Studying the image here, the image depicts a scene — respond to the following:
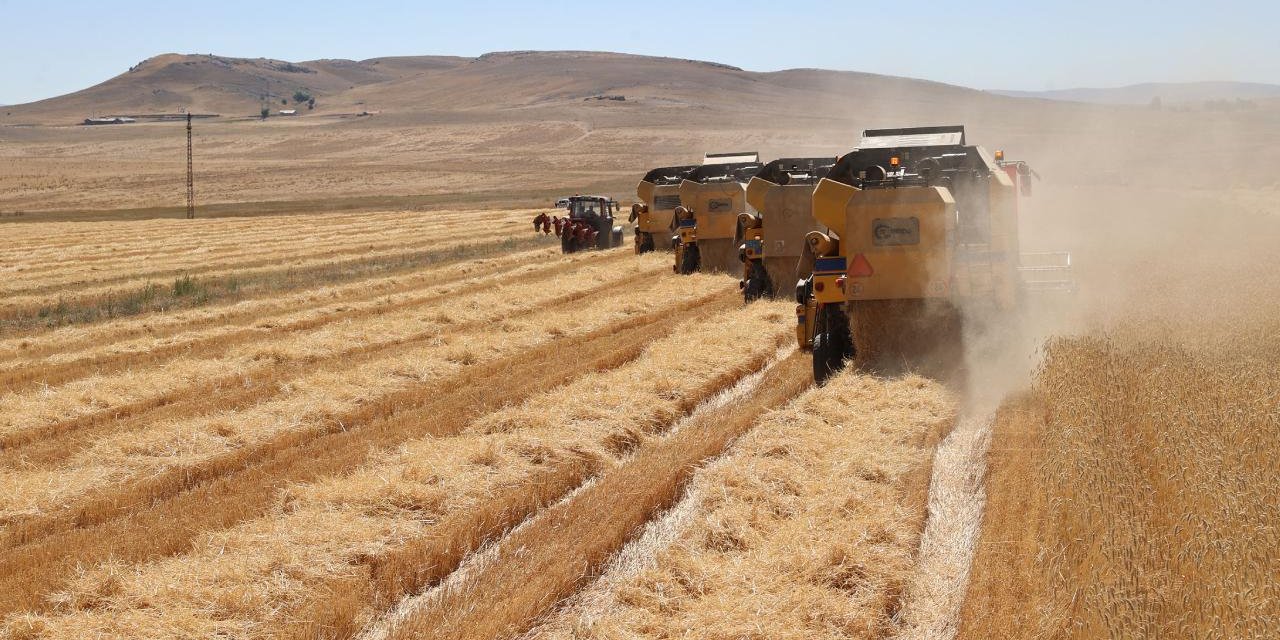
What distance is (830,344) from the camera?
11.6 metres

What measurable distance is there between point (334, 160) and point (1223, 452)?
109 m

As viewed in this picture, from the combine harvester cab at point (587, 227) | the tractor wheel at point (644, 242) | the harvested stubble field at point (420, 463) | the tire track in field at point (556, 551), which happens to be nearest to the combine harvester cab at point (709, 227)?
the harvested stubble field at point (420, 463)

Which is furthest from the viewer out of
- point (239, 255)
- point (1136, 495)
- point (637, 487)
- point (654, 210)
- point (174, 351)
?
point (239, 255)

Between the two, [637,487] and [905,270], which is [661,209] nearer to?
[905,270]

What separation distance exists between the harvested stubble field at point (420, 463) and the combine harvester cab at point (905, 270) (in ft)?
2.34

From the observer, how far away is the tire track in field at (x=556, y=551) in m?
5.90

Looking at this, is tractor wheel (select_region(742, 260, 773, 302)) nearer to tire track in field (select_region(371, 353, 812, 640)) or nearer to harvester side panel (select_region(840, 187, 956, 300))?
harvester side panel (select_region(840, 187, 956, 300))

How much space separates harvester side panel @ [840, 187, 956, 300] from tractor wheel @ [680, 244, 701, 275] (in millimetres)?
9974

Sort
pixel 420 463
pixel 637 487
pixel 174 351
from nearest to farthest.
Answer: pixel 637 487 < pixel 420 463 < pixel 174 351

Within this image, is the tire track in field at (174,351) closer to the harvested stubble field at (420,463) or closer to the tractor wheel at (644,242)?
the harvested stubble field at (420,463)

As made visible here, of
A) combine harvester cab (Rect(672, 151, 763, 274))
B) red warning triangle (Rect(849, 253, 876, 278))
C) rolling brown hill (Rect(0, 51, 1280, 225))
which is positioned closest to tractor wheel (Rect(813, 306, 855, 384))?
red warning triangle (Rect(849, 253, 876, 278))

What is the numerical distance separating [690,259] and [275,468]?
13421mm

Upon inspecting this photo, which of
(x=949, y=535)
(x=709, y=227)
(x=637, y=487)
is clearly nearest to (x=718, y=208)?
(x=709, y=227)

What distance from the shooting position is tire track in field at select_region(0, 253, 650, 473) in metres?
9.74
